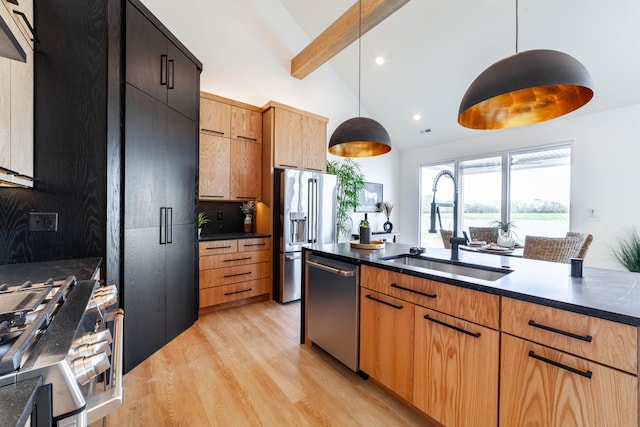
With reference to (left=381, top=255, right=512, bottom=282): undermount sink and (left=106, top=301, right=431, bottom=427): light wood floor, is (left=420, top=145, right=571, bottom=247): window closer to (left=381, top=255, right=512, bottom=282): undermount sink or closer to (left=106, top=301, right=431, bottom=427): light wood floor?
(left=381, top=255, right=512, bottom=282): undermount sink

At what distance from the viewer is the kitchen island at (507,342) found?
93cm

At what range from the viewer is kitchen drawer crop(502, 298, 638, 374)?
0.89m

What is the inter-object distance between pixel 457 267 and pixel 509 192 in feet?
11.8

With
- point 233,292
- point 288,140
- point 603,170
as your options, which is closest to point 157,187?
point 233,292

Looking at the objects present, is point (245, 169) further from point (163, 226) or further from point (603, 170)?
point (603, 170)

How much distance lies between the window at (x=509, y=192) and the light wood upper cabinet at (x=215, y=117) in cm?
423

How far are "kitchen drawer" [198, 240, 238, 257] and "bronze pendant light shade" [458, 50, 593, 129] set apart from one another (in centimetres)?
269

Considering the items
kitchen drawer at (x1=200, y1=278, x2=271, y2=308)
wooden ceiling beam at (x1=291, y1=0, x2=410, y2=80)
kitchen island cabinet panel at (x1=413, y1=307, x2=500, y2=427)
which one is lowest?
kitchen drawer at (x1=200, y1=278, x2=271, y2=308)

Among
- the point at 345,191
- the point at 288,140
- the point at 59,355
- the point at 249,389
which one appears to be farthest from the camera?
the point at 345,191

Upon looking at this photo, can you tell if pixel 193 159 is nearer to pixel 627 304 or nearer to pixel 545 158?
pixel 627 304

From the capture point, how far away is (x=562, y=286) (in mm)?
1209

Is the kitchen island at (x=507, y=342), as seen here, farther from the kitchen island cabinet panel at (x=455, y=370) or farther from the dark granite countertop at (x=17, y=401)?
the dark granite countertop at (x=17, y=401)

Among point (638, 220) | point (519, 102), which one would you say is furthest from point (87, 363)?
point (638, 220)

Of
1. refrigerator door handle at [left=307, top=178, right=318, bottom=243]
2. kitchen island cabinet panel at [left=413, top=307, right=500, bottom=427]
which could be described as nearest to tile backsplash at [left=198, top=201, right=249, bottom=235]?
refrigerator door handle at [left=307, top=178, right=318, bottom=243]
